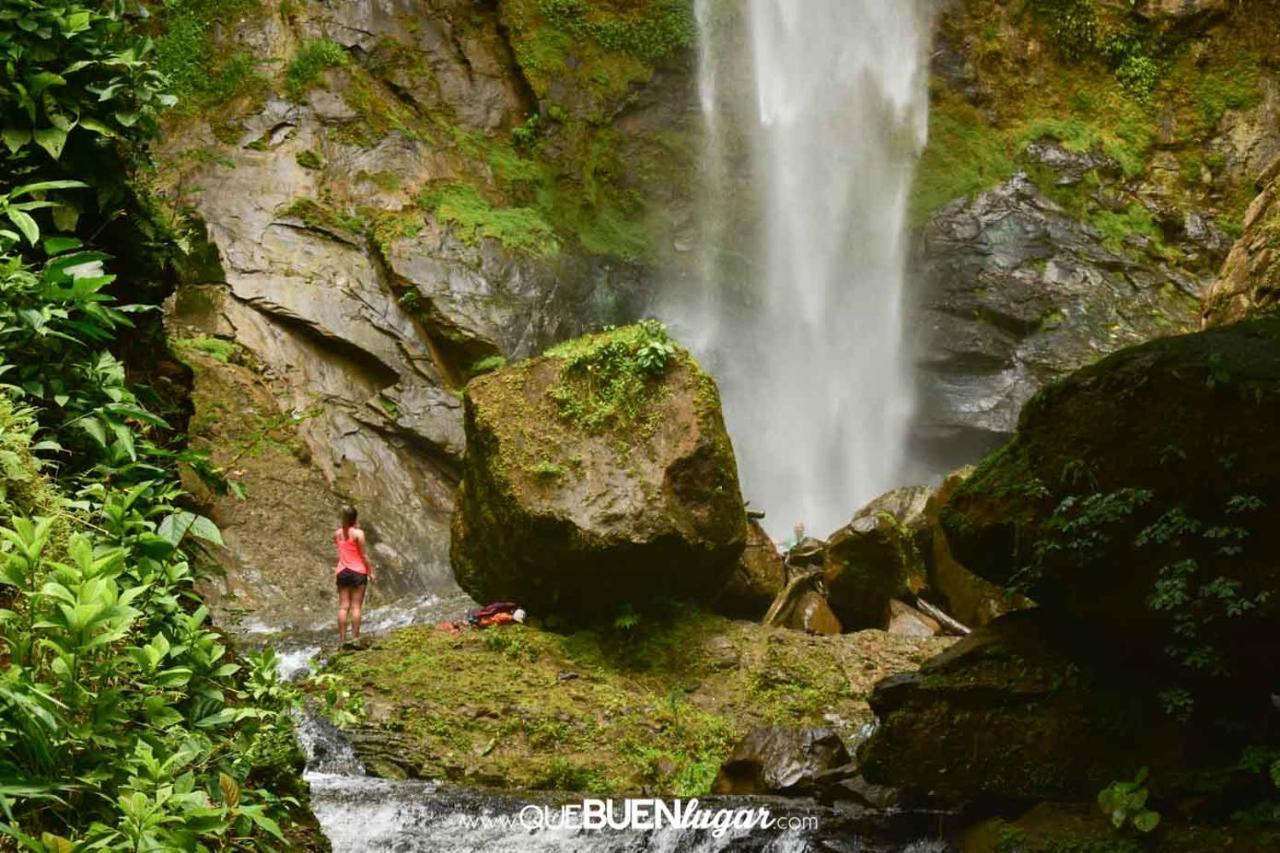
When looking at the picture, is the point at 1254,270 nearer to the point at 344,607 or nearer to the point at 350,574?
the point at 350,574

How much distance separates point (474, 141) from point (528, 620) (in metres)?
12.9

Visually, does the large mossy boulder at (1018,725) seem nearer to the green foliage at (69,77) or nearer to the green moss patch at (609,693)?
→ the green moss patch at (609,693)

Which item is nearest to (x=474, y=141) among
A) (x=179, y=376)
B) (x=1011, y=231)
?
(x=1011, y=231)

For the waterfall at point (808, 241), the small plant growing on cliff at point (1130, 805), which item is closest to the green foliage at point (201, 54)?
the waterfall at point (808, 241)

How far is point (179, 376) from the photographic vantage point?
5.70m

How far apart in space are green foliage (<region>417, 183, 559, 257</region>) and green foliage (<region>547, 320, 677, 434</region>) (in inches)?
329

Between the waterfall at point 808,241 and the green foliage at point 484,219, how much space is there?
9.33 ft

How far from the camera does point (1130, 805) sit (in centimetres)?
530

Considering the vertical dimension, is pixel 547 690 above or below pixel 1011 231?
below

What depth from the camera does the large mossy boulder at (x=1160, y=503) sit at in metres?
5.22

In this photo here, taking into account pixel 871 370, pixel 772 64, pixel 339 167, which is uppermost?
pixel 772 64

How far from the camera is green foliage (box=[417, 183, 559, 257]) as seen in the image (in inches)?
722

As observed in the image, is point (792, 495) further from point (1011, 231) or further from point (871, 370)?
point (1011, 231)

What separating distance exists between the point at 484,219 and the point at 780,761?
13.7m
